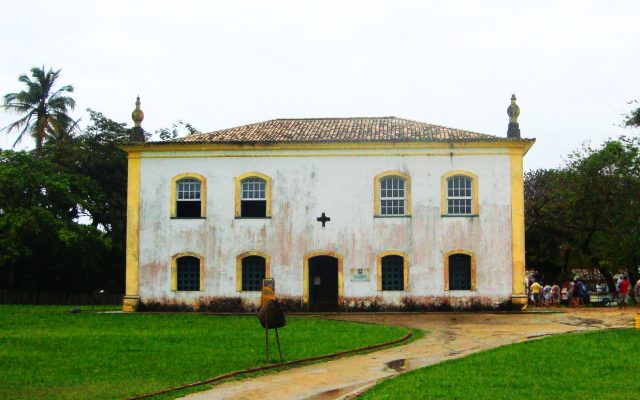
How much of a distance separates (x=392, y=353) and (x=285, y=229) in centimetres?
1337

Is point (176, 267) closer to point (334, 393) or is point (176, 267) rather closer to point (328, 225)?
point (328, 225)

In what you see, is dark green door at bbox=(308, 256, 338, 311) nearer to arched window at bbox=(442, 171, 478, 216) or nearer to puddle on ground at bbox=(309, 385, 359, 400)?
arched window at bbox=(442, 171, 478, 216)

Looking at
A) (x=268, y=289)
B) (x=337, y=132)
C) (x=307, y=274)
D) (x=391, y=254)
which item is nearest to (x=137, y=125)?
(x=337, y=132)

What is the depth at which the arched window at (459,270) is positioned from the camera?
27.7 meters

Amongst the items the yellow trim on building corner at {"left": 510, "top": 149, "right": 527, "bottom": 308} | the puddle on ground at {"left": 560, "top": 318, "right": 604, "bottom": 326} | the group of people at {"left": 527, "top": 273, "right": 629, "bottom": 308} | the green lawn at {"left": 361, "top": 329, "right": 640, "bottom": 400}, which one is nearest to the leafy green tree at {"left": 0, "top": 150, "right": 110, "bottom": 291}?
the yellow trim on building corner at {"left": 510, "top": 149, "right": 527, "bottom": 308}

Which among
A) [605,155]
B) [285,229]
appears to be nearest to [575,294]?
[605,155]

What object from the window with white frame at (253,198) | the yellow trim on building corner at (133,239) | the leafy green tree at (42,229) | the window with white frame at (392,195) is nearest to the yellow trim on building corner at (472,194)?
the window with white frame at (392,195)

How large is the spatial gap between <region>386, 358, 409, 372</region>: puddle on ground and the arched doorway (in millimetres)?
13782

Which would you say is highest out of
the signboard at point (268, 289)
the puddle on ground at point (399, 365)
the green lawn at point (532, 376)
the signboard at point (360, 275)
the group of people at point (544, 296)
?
the signboard at point (360, 275)

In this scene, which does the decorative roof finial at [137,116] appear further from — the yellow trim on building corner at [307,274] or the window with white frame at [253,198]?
the yellow trim on building corner at [307,274]

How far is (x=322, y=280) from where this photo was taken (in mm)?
28359

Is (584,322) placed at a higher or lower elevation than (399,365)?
higher

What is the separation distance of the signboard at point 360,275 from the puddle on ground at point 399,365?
534 inches

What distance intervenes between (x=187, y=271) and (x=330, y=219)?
17.7ft
